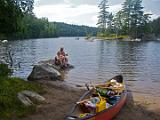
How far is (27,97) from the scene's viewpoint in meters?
14.1

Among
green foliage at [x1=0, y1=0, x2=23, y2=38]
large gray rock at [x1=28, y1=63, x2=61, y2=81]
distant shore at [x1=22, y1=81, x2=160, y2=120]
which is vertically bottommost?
distant shore at [x1=22, y1=81, x2=160, y2=120]

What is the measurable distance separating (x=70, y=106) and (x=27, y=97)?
201 cm

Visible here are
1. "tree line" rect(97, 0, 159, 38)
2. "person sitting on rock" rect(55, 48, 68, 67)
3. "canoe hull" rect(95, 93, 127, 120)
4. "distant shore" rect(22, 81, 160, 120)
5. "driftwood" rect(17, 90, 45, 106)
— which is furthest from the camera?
"tree line" rect(97, 0, 159, 38)

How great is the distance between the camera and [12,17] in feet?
→ 46.3

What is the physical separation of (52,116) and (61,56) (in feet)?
60.9

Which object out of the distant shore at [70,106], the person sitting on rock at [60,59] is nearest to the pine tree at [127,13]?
the person sitting on rock at [60,59]

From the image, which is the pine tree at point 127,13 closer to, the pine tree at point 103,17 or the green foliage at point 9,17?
the pine tree at point 103,17

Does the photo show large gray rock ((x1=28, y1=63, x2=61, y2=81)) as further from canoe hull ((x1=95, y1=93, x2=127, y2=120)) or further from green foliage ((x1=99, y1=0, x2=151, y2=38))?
green foliage ((x1=99, y1=0, x2=151, y2=38))

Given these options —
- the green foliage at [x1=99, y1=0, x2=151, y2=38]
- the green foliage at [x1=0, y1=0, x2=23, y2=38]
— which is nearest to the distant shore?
the green foliage at [x1=0, y1=0, x2=23, y2=38]

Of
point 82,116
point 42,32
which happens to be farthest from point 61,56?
point 42,32

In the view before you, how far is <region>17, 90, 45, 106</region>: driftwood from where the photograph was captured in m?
13.3

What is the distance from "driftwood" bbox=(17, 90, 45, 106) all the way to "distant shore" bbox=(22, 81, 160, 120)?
388 mm

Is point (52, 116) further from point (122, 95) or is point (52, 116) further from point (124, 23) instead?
point (124, 23)

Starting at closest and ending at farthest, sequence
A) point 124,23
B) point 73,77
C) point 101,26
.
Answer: point 73,77 < point 124,23 < point 101,26
